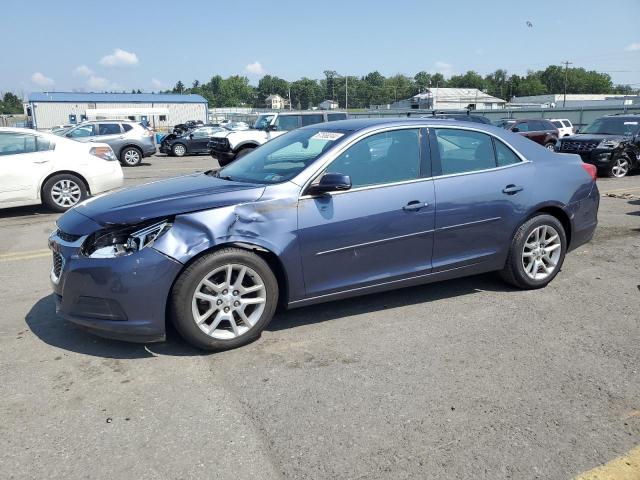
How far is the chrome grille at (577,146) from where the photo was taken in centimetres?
1437

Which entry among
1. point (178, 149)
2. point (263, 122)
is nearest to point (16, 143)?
point (263, 122)

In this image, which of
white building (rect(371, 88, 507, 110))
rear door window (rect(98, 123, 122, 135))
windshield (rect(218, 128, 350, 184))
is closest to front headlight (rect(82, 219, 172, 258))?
windshield (rect(218, 128, 350, 184))

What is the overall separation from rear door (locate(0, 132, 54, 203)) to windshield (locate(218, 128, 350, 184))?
18.8 feet

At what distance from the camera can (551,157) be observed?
17.1ft

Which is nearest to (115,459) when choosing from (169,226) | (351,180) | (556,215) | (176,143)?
(169,226)

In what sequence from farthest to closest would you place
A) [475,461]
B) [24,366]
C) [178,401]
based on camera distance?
[24,366], [178,401], [475,461]

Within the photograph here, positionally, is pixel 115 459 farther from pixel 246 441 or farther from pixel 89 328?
pixel 89 328

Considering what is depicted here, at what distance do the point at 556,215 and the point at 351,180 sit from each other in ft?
7.50

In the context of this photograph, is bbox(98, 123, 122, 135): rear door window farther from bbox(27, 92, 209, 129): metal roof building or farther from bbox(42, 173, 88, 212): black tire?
bbox(27, 92, 209, 129): metal roof building

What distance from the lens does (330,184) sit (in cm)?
393

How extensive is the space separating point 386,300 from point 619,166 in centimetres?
1233

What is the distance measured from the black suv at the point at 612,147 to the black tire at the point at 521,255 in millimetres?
10525

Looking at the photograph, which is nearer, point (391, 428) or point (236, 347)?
point (391, 428)

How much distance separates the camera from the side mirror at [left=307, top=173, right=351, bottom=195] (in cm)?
393
